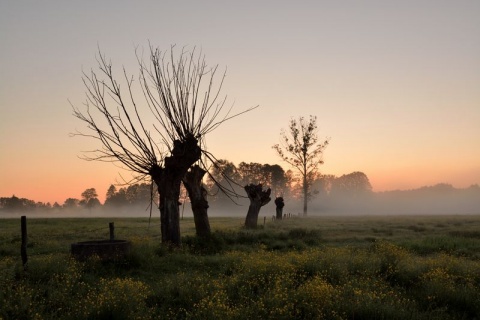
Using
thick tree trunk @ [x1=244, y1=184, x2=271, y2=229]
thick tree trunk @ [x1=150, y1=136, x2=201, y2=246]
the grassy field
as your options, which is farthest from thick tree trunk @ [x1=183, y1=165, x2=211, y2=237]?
thick tree trunk @ [x1=244, y1=184, x2=271, y2=229]

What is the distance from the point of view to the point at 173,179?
17844 millimetres

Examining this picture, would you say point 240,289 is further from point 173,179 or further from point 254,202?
point 254,202

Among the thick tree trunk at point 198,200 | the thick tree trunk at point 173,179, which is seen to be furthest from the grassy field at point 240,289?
the thick tree trunk at point 198,200

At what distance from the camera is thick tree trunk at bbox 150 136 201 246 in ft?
56.7

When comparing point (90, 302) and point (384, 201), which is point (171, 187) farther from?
point (384, 201)

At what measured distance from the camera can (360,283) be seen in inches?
390

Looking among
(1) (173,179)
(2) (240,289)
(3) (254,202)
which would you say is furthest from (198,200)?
(3) (254,202)

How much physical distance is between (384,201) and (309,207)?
5422 cm

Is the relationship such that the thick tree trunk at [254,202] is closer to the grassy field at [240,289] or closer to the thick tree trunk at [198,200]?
the thick tree trunk at [198,200]

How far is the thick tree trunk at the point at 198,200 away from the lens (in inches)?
854

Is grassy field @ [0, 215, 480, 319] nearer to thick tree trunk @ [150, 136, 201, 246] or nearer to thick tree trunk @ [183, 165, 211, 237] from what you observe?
thick tree trunk @ [150, 136, 201, 246]

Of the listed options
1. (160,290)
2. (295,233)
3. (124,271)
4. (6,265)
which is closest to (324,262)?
(160,290)

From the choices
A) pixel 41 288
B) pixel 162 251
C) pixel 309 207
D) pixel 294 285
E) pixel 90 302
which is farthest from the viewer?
pixel 309 207

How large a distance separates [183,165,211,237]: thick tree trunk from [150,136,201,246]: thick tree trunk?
378cm
